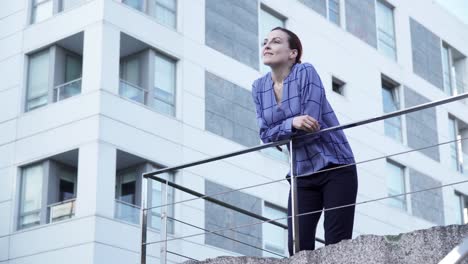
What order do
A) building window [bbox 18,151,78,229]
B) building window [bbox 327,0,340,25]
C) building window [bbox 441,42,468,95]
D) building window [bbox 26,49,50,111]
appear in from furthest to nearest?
building window [bbox 441,42,468,95] < building window [bbox 327,0,340,25] < building window [bbox 26,49,50,111] < building window [bbox 18,151,78,229]

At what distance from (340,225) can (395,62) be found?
2845cm

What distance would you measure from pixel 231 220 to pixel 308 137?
704 inches

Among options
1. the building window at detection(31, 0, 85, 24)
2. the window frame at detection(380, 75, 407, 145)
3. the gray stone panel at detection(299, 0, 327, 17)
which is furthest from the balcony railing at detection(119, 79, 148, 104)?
the window frame at detection(380, 75, 407, 145)

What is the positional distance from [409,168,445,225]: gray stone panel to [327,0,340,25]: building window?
5487 mm

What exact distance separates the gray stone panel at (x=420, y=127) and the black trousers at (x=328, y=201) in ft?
89.6

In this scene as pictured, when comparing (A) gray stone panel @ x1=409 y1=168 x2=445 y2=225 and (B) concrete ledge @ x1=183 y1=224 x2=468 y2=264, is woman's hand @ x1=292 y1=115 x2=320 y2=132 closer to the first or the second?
(B) concrete ledge @ x1=183 y1=224 x2=468 y2=264

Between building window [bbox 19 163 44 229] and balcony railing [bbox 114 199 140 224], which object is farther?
building window [bbox 19 163 44 229]

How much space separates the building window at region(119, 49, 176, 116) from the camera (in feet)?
80.7

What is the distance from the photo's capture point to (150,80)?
24656 millimetres

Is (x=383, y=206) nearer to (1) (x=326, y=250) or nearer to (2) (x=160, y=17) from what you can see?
(2) (x=160, y=17)

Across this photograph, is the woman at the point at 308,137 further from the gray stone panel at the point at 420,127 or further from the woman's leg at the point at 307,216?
the gray stone panel at the point at 420,127

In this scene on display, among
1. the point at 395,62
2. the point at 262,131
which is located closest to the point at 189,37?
the point at 395,62

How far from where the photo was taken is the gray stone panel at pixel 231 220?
25109 millimetres

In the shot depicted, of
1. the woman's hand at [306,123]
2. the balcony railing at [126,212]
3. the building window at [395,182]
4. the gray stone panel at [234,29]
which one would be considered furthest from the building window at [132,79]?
the woman's hand at [306,123]
